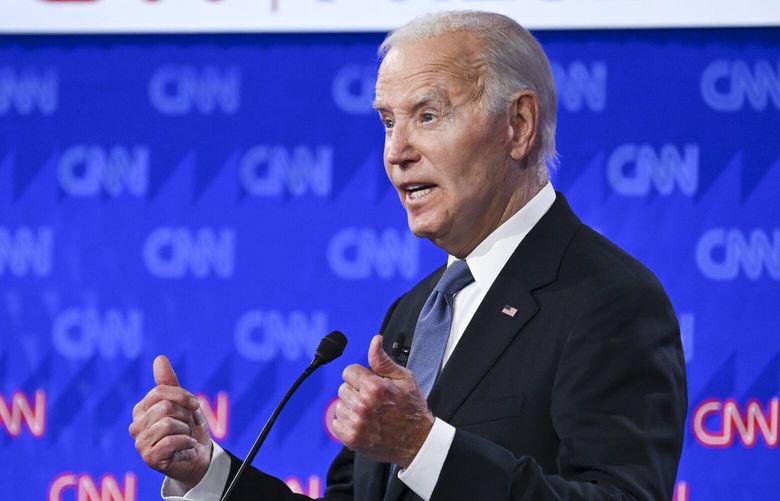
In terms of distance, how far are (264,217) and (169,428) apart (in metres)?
1.35

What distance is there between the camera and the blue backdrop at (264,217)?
279 cm

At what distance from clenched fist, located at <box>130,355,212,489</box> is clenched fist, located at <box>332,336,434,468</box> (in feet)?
1.34

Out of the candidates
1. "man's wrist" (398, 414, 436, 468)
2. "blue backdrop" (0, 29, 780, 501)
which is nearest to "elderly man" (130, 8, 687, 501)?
"man's wrist" (398, 414, 436, 468)

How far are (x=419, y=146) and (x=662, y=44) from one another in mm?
1255

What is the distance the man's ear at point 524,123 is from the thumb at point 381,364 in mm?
609

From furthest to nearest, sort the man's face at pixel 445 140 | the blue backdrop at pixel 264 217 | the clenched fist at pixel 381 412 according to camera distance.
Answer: the blue backdrop at pixel 264 217, the man's face at pixel 445 140, the clenched fist at pixel 381 412

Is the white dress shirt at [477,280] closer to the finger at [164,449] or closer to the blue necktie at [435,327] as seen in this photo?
the blue necktie at [435,327]

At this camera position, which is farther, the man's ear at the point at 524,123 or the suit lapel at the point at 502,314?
the man's ear at the point at 524,123

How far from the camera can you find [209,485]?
6.03 feet

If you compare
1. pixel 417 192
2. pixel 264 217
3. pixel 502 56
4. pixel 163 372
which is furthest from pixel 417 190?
pixel 264 217

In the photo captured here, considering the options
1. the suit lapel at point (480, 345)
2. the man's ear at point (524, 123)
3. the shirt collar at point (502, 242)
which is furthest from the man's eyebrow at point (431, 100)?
the suit lapel at point (480, 345)

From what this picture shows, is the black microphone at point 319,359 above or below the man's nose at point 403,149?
below

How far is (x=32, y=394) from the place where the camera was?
301 centimetres

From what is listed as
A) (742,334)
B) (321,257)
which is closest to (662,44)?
(742,334)
